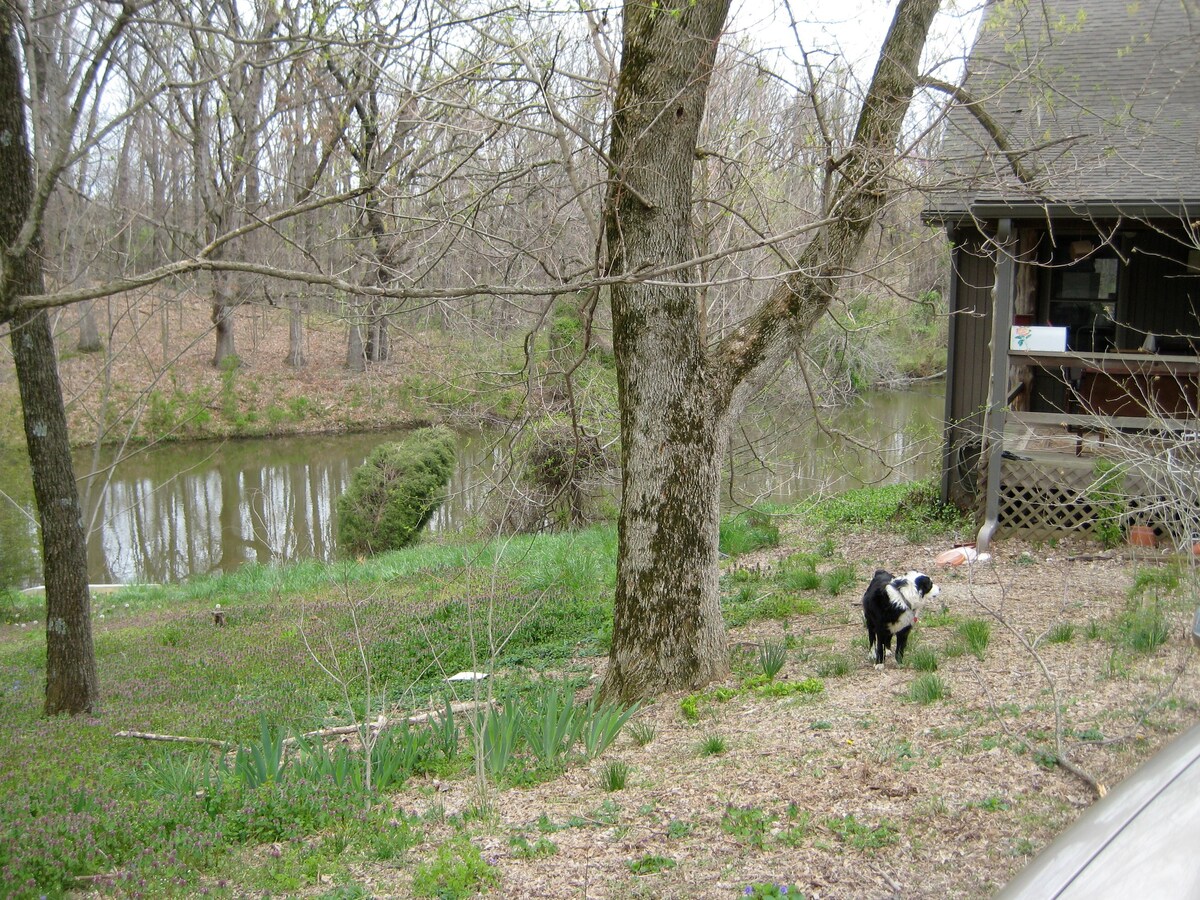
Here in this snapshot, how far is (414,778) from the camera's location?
18.3ft

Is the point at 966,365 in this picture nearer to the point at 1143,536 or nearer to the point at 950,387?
the point at 950,387

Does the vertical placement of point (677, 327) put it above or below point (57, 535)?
above

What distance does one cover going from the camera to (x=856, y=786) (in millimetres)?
4500

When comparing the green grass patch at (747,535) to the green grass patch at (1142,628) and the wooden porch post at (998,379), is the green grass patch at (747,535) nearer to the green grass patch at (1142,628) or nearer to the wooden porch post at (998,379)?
the wooden porch post at (998,379)

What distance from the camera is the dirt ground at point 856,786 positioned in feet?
12.2

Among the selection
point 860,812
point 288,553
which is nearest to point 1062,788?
point 860,812

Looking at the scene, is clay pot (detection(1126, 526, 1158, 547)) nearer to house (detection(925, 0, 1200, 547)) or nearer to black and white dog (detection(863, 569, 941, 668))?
house (detection(925, 0, 1200, 547))

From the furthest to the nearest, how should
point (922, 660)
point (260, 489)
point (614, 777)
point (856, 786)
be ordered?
point (260, 489), point (922, 660), point (614, 777), point (856, 786)

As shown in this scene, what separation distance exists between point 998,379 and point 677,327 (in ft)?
19.0

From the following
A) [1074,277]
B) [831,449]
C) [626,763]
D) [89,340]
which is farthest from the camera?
[89,340]

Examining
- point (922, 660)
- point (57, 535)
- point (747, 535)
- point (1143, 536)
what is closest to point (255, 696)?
point (57, 535)

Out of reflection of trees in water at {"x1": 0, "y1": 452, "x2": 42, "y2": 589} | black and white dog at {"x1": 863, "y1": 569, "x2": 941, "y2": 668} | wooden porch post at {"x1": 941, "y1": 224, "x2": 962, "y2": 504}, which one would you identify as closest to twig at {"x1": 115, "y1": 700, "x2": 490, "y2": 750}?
black and white dog at {"x1": 863, "y1": 569, "x2": 941, "y2": 668}

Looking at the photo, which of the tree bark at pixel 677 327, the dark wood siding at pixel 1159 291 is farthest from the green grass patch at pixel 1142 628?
the dark wood siding at pixel 1159 291

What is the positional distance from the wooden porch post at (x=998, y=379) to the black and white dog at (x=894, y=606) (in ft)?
15.2
